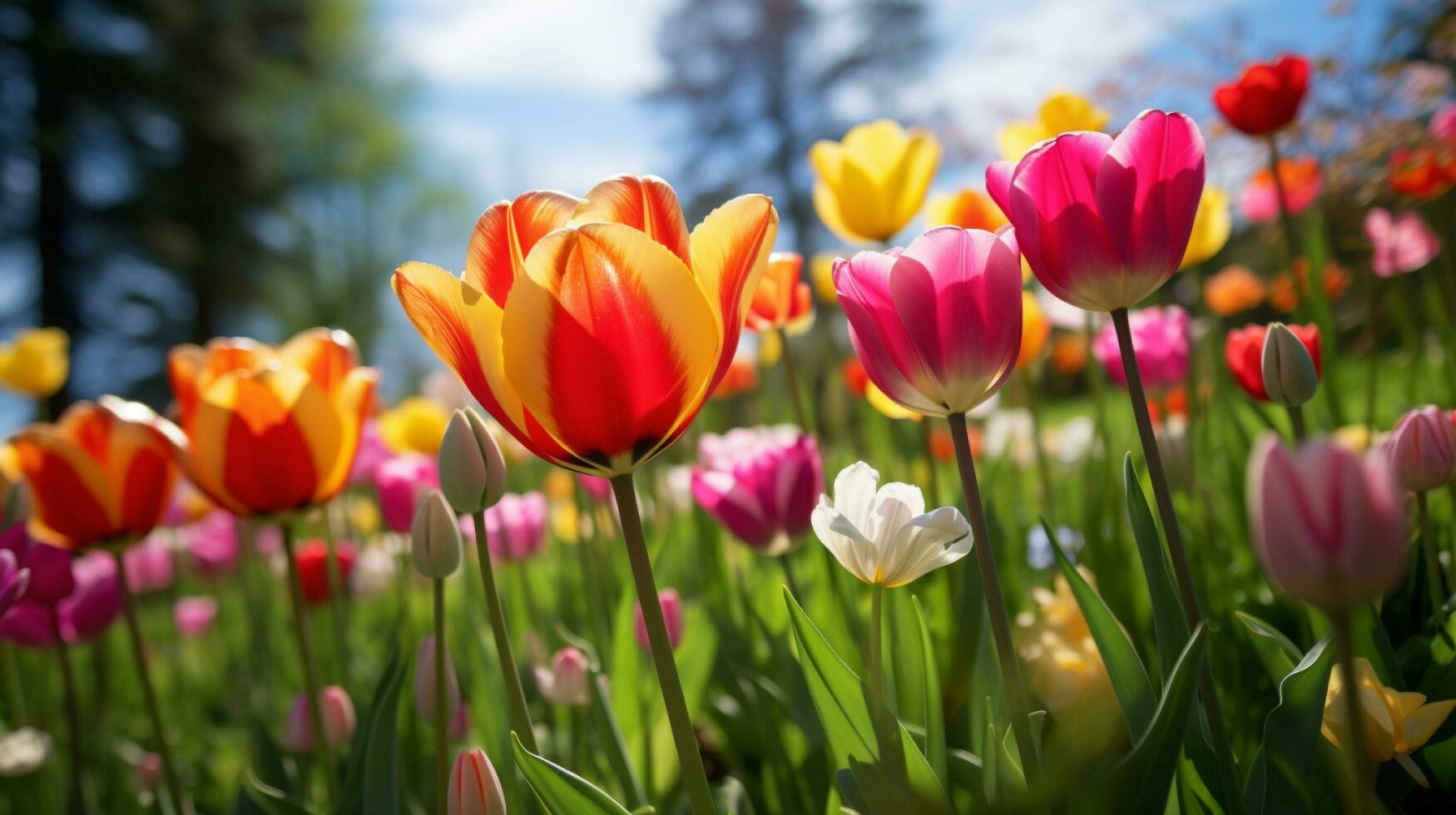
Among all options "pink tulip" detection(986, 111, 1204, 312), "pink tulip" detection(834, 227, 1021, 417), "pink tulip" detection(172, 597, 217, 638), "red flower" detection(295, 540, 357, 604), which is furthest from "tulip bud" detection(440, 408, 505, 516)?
"pink tulip" detection(172, 597, 217, 638)

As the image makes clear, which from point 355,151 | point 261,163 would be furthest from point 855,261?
point 355,151

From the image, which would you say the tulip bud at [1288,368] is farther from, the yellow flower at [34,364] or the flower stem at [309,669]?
the yellow flower at [34,364]

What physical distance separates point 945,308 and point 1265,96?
968 mm

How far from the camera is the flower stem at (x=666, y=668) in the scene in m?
0.49

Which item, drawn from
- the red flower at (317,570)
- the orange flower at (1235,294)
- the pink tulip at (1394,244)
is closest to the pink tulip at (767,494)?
the red flower at (317,570)

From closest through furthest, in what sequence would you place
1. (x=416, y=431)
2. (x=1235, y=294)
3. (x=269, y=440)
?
(x=269, y=440) < (x=416, y=431) < (x=1235, y=294)

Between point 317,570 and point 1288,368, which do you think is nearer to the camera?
point 1288,368

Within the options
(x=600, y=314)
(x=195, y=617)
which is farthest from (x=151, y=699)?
(x=195, y=617)

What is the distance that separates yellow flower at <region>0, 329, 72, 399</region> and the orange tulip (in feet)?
8.19

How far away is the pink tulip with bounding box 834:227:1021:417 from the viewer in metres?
0.51

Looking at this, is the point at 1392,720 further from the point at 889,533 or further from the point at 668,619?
the point at 668,619

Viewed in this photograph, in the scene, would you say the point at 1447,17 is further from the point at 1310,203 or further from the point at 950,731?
the point at 950,731

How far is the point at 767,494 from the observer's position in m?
0.89

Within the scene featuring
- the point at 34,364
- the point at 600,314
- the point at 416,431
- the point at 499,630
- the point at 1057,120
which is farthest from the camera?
the point at 34,364
